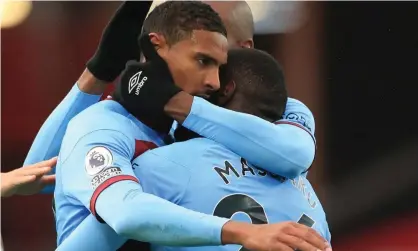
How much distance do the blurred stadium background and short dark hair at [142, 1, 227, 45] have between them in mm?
1432

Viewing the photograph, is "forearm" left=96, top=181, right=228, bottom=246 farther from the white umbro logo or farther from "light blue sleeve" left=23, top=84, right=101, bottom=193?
"light blue sleeve" left=23, top=84, right=101, bottom=193

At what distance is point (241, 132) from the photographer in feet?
4.19

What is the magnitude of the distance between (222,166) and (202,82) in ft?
0.55

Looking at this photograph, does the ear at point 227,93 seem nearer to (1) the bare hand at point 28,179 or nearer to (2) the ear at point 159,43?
(2) the ear at point 159,43

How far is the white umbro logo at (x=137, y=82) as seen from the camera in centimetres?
129

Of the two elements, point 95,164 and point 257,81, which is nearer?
point 95,164

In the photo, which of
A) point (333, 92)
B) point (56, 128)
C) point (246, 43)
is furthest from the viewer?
point (333, 92)

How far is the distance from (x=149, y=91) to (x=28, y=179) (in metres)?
0.40

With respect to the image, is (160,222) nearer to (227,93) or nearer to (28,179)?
(227,93)

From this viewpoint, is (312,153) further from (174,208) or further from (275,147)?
(174,208)

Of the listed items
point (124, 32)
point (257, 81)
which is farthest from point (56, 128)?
point (257, 81)

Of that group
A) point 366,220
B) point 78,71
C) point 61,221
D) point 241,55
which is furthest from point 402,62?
point 61,221

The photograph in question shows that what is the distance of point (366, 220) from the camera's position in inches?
122

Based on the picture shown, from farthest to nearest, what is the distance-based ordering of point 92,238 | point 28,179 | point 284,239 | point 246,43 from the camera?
1. point 246,43
2. point 28,179
3. point 92,238
4. point 284,239
